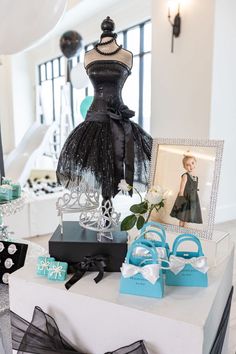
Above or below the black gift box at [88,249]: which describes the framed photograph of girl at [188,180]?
above

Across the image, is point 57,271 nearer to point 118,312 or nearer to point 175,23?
point 118,312

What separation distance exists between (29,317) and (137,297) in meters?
0.35

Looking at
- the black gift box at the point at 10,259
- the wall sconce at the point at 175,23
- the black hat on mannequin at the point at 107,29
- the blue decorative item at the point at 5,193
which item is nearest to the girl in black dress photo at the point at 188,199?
the black hat on mannequin at the point at 107,29

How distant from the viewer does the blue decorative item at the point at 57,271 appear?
2.99 feet

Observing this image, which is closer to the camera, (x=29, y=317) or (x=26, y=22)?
(x=29, y=317)

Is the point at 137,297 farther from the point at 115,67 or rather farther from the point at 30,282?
the point at 115,67

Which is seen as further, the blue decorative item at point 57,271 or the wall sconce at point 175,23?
the wall sconce at point 175,23

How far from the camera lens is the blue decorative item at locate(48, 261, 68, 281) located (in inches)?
35.9

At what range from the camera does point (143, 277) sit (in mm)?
806

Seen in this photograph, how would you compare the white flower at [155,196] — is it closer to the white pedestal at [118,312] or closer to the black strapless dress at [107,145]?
the black strapless dress at [107,145]

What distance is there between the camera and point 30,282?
914 millimetres

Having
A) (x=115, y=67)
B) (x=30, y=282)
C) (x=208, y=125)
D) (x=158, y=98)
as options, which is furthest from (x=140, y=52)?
(x=30, y=282)

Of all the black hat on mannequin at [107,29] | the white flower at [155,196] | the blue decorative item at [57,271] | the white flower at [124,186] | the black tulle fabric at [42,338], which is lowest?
the black tulle fabric at [42,338]

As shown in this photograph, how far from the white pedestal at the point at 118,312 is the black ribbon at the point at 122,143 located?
32cm
